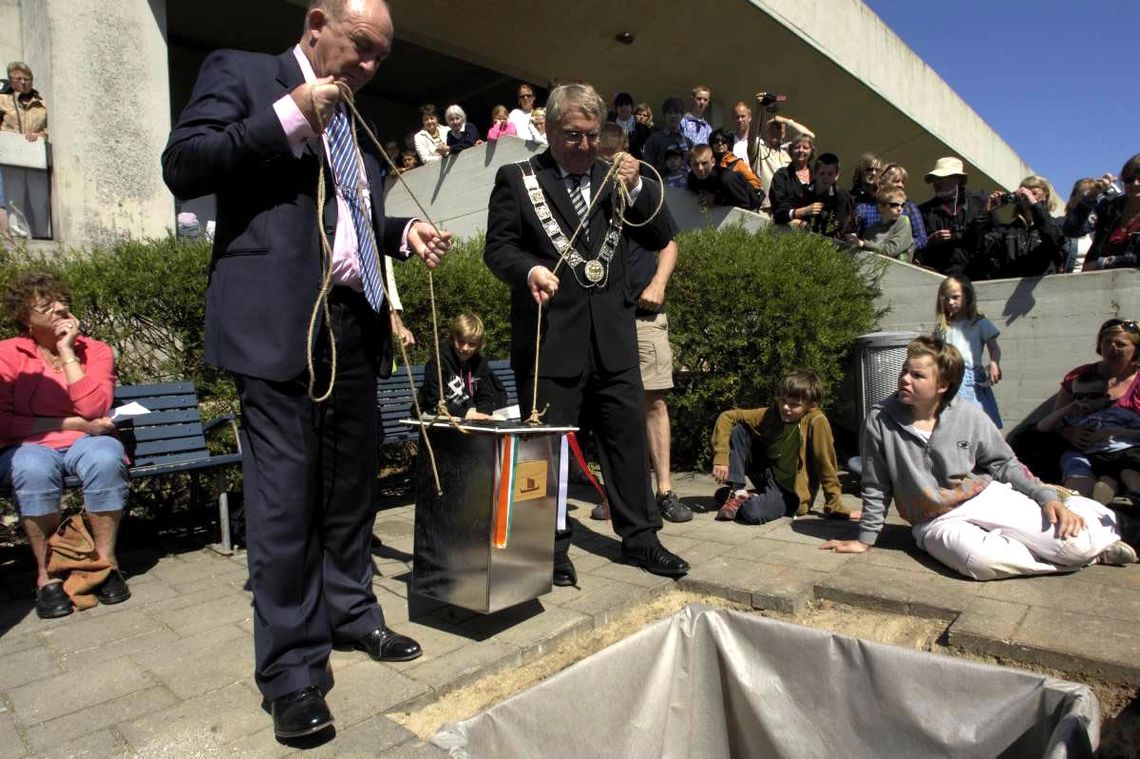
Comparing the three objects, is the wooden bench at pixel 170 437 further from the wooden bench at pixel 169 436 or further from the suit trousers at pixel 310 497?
the suit trousers at pixel 310 497

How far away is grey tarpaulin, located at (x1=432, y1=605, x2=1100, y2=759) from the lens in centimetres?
A: 212

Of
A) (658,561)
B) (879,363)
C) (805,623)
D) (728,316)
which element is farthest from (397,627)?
(879,363)

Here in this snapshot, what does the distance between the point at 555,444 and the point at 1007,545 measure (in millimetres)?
2157

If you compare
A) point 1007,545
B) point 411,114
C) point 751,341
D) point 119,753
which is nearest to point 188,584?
point 119,753

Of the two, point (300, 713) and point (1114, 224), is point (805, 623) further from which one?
point (1114, 224)

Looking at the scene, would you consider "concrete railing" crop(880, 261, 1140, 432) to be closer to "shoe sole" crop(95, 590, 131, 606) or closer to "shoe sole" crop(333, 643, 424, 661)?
"shoe sole" crop(333, 643, 424, 661)

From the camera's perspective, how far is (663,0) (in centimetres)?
1208

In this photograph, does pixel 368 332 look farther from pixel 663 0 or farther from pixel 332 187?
pixel 663 0

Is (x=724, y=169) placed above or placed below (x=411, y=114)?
below

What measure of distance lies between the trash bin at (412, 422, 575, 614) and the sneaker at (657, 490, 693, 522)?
191 cm

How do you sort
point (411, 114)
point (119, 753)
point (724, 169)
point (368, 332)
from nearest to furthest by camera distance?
point (119, 753) → point (368, 332) → point (724, 169) → point (411, 114)

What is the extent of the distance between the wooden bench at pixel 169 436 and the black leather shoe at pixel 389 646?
5.94 feet

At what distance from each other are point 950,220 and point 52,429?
778cm

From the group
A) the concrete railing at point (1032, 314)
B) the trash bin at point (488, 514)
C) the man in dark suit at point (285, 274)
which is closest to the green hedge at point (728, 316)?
the concrete railing at point (1032, 314)
